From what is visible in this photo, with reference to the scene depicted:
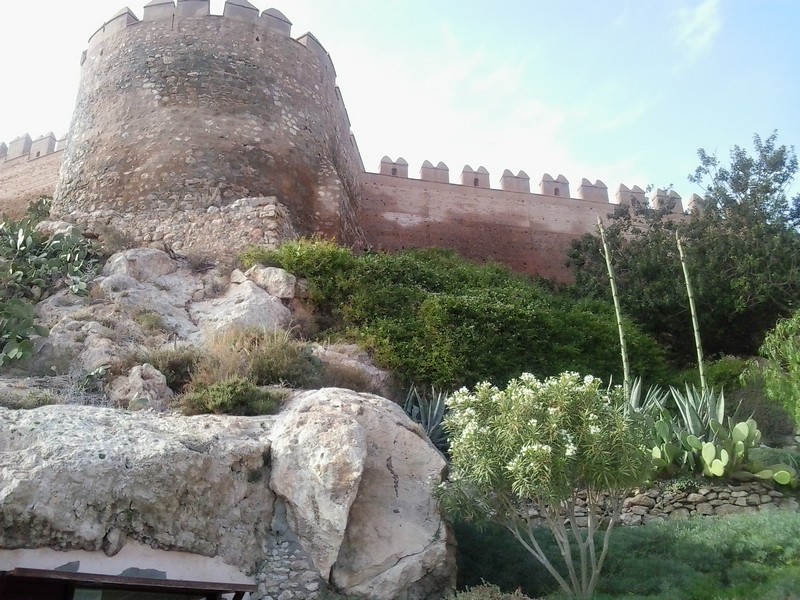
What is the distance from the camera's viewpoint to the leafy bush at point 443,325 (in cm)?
1223

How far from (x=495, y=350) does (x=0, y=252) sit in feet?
27.3

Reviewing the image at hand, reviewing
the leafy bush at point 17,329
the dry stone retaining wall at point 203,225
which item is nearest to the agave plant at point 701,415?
the dry stone retaining wall at point 203,225

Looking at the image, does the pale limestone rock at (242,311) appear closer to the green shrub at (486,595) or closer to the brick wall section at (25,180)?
the green shrub at (486,595)

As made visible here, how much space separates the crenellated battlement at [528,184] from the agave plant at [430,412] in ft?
42.4

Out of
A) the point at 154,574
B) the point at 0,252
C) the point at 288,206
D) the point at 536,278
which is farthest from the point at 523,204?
the point at 154,574

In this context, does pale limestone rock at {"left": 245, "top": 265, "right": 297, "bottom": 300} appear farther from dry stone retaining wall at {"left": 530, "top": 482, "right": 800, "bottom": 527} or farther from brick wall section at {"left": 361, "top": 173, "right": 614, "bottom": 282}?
brick wall section at {"left": 361, "top": 173, "right": 614, "bottom": 282}

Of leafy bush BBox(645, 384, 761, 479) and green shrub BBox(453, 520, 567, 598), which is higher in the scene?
leafy bush BBox(645, 384, 761, 479)

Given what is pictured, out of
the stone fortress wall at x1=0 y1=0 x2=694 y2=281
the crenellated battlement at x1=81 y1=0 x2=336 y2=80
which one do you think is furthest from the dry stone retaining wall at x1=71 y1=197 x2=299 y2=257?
the crenellated battlement at x1=81 y1=0 x2=336 y2=80

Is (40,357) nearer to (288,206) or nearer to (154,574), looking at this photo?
(154,574)

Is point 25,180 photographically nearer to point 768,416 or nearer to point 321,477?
point 321,477

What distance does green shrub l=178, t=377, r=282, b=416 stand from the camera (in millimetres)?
8422

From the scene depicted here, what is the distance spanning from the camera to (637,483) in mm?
7156

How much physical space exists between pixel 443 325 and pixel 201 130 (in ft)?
23.2

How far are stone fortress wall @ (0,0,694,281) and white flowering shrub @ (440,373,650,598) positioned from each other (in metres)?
8.55
